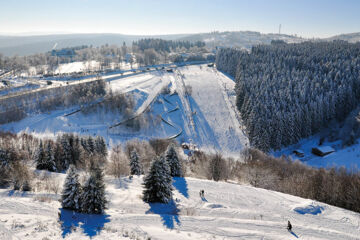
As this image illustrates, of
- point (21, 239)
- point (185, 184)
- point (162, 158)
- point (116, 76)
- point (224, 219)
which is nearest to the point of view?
point (21, 239)

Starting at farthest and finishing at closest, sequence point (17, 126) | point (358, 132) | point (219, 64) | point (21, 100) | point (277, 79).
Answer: point (219, 64) → point (277, 79) → point (21, 100) → point (17, 126) → point (358, 132)

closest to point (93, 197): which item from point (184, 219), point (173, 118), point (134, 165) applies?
point (184, 219)

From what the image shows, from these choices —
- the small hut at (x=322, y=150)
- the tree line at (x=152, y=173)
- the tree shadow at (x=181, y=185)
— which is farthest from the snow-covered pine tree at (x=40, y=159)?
the small hut at (x=322, y=150)

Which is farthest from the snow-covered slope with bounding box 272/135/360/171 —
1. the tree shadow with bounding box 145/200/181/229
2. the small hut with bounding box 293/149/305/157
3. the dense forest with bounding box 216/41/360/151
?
the tree shadow with bounding box 145/200/181/229

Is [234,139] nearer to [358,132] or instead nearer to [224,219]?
[358,132]

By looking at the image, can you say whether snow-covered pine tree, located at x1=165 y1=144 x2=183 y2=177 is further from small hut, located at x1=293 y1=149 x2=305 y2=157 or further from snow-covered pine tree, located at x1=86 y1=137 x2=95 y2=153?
small hut, located at x1=293 y1=149 x2=305 y2=157

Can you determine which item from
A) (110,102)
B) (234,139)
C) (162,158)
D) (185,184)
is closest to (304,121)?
(234,139)

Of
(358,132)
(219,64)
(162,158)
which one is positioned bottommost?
(358,132)
